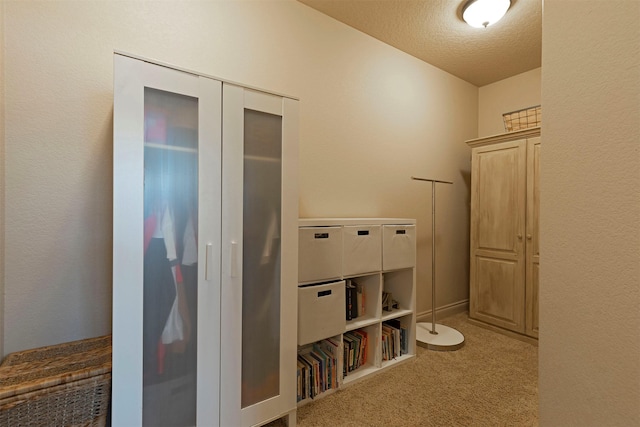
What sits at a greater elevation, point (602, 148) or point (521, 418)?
point (602, 148)

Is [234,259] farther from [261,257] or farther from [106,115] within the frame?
[106,115]

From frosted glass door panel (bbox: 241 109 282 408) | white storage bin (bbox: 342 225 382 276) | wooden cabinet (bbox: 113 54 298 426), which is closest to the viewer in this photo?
wooden cabinet (bbox: 113 54 298 426)

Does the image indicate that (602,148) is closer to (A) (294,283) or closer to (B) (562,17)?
(B) (562,17)

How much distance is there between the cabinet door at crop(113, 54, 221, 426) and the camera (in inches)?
46.6

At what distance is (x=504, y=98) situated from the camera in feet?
11.3

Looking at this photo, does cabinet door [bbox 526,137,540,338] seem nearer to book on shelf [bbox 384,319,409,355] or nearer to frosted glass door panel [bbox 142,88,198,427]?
book on shelf [bbox 384,319,409,355]

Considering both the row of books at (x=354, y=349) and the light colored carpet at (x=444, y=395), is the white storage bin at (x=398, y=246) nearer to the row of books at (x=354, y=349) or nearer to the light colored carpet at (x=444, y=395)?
the row of books at (x=354, y=349)

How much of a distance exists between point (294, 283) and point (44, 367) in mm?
1133

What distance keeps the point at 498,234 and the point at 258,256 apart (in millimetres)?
2558

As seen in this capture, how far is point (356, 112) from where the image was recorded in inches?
103

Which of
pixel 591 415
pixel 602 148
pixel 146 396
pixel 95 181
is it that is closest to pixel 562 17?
pixel 602 148

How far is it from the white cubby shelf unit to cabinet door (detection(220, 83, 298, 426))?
0.92ft

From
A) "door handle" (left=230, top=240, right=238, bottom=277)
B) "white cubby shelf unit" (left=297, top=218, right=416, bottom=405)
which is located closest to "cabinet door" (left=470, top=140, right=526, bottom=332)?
"white cubby shelf unit" (left=297, top=218, right=416, bottom=405)

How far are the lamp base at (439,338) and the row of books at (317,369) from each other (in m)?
1.03
